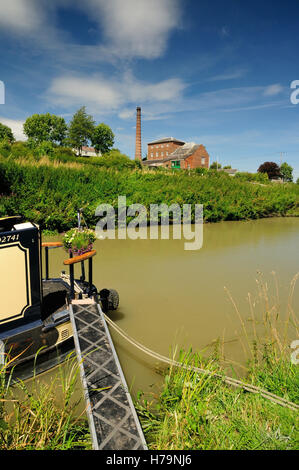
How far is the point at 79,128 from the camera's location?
50750 millimetres

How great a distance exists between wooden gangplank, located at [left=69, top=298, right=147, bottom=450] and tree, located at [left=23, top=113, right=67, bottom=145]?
56.3 meters

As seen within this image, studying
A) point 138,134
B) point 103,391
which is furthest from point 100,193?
point 138,134

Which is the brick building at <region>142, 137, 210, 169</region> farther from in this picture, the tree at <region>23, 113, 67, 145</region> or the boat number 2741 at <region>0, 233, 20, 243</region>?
the boat number 2741 at <region>0, 233, 20, 243</region>

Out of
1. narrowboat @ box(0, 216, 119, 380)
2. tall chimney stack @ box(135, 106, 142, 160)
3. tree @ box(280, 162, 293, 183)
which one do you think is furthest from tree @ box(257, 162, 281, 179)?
narrowboat @ box(0, 216, 119, 380)

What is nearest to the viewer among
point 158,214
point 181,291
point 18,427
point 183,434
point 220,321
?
point 18,427

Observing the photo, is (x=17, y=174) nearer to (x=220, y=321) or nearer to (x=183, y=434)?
(x=220, y=321)

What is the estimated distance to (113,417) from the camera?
2.54 m

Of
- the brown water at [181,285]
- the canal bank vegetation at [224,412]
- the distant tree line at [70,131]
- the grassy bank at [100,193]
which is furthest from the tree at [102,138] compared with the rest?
the canal bank vegetation at [224,412]

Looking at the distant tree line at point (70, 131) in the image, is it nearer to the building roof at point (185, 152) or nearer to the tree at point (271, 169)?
the building roof at point (185, 152)

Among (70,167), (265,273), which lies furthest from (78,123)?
(265,273)

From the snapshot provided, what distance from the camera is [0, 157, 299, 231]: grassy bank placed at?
1203 centimetres

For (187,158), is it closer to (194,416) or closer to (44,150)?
(44,150)

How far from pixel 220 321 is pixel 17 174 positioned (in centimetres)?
1105

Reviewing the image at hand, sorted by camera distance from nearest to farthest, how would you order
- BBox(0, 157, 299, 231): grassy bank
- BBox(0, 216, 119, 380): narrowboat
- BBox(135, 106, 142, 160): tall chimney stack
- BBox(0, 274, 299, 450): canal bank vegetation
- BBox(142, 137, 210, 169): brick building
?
BBox(0, 274, 299, 450): canal bank vegetation
BBox(0, 216, 119, 380): narrowboat
BBox(0, 157, 299, 231): grassy bank
BBox(135, 106, 142, 160): tall chimney stack
BBox(142, 137, 210, 169): brick building
